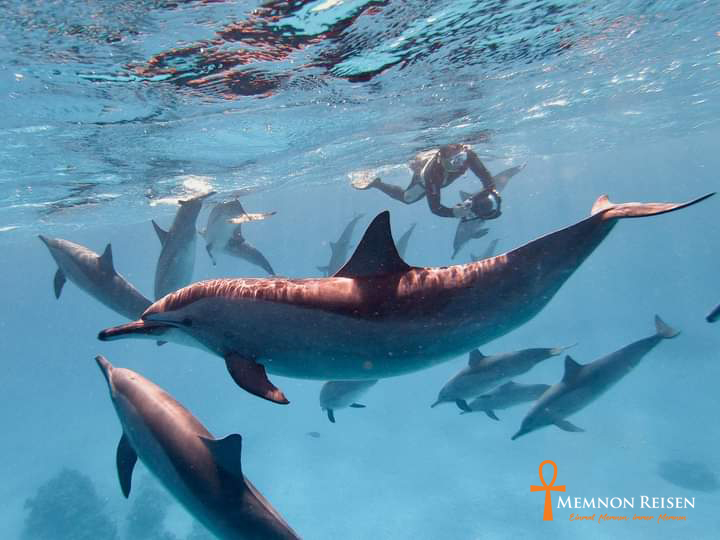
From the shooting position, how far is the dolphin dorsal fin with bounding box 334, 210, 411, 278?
3.93 m

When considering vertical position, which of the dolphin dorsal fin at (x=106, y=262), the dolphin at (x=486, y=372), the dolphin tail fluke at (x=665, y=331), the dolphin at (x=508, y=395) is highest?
the dolphin dorsal fin at (x=106, y=262)

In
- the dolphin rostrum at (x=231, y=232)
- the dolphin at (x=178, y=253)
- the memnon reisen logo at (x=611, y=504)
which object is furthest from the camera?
the memnon reisen logo at (x=611, y=504)

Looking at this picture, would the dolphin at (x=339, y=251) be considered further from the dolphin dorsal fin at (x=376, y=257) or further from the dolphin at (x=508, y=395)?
the dolphin dorsal fin at (x=376, y=257)

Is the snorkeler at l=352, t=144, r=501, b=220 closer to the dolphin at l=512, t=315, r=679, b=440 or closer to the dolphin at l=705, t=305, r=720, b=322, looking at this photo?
the dolphin at l=705, t=305, r=720, b=322

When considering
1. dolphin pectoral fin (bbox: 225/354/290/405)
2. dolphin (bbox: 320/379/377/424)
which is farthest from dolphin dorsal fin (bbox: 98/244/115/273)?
dolphin (bbox: 320/379/377/424)

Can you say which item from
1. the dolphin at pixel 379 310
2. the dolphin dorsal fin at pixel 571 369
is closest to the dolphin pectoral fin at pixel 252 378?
the dolphin at pixel 379 310

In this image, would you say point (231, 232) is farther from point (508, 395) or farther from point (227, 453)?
point (227, 453)

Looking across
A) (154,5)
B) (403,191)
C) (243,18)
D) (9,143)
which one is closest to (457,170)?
(403,191)

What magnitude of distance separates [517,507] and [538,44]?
16853 mm

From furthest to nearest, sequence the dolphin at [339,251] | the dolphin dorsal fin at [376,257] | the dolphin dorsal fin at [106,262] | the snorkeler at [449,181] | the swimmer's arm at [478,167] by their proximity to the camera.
A: the dolphin at [339,251]
the swimmer's arm at [478,167]
the snorkeler at [449,181]
the dolphin dorsal fin at [106,262]
the dolphin dorsal fin at [376,257]

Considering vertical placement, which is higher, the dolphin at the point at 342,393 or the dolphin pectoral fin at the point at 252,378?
the dolphin pectoral fin at the point at 252,378

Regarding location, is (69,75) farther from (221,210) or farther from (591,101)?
(591,101)

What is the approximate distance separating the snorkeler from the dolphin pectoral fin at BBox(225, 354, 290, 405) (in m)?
5.68

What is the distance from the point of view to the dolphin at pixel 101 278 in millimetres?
7668
